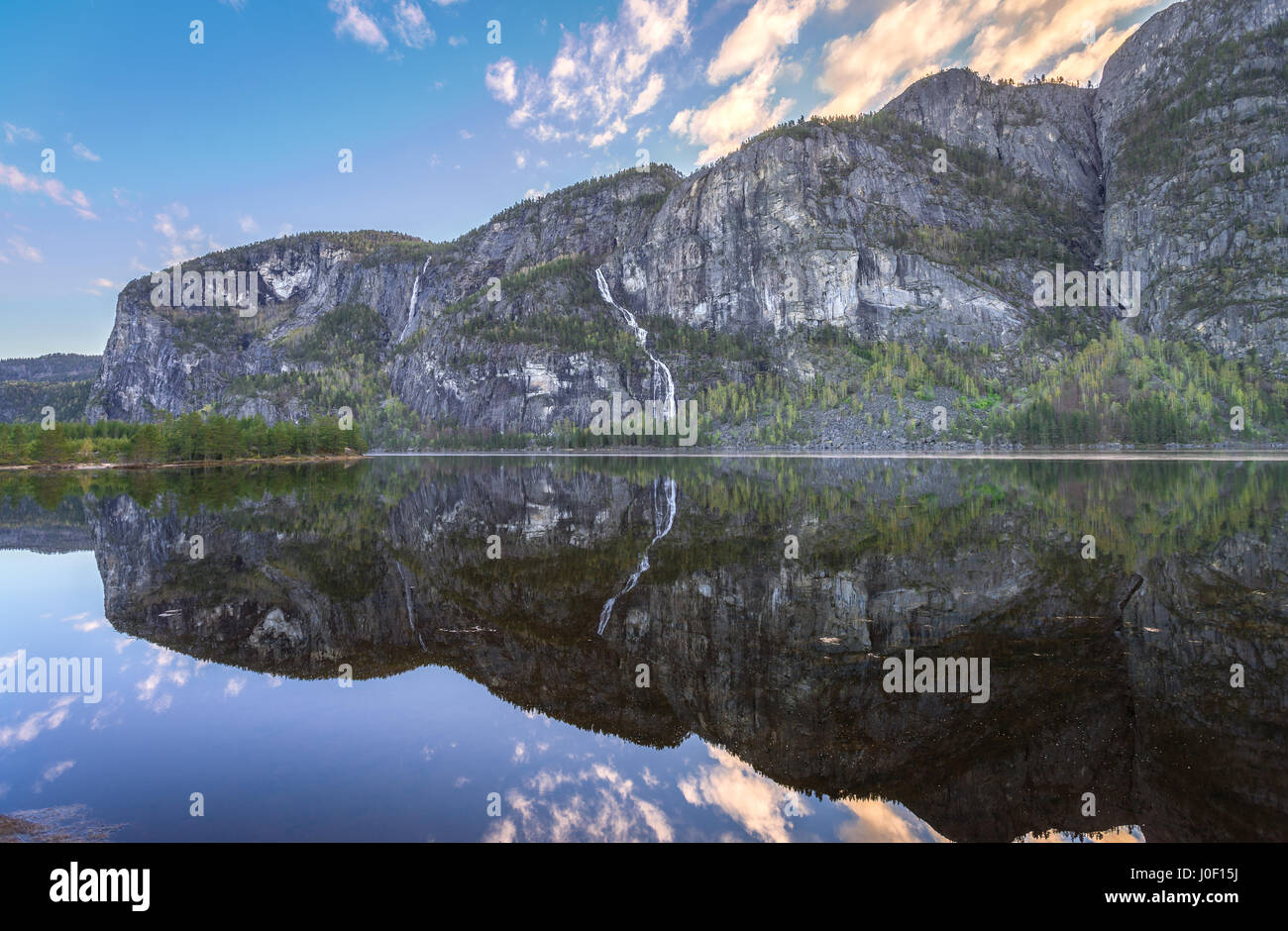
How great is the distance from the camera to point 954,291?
14838cm

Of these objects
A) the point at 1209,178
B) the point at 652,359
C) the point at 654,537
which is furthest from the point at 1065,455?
the point at 1209,178

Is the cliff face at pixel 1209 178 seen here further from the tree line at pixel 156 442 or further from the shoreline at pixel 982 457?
the tree line at pixel 156 442

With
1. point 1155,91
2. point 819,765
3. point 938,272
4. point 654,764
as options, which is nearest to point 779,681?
point 819,765

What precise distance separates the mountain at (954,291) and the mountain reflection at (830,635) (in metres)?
109

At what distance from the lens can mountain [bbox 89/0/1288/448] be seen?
394ft

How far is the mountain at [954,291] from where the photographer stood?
394ft

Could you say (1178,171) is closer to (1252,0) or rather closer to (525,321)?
(1252,0)

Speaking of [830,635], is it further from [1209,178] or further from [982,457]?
[1209,178]

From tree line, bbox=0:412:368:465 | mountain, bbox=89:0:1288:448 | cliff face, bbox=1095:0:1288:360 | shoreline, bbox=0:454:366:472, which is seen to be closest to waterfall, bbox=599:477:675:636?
shoreline, bbox=0:454:366:472

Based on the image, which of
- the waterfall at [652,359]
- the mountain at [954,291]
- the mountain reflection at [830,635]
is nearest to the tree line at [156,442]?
the mountain reflection at [830,635]

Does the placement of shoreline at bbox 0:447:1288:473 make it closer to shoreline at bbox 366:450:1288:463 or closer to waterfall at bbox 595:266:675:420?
shoreline at bbox 366:450:1288:463

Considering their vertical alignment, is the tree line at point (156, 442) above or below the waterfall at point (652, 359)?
below

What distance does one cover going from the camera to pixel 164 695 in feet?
27.0

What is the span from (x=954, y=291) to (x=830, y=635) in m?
163
